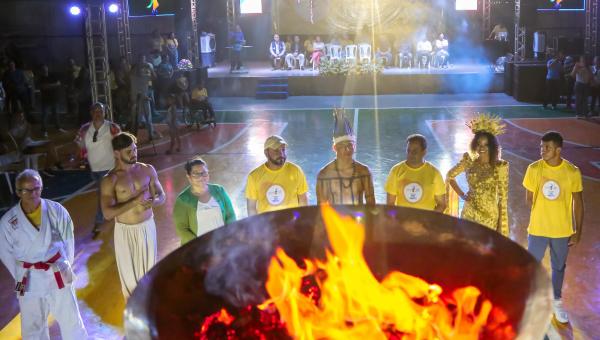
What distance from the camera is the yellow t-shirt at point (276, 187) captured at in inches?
232

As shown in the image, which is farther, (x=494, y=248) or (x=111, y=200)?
(x=111, y=200)

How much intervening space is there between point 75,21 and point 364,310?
1084 inches

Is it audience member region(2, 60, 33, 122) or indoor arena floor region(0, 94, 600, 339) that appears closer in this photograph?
indoor arena floor region(0, 94, 600, 339)

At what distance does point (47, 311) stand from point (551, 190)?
15.0ft

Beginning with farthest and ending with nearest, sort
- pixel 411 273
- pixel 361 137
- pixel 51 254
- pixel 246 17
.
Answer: pixel 246 17 → pixel 361 137 → pixel 51 254 → pixel 411 273

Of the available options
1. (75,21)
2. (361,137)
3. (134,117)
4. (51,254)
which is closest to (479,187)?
(51,254)

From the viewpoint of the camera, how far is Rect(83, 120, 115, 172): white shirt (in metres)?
8.50

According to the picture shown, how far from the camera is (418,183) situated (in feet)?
19.5

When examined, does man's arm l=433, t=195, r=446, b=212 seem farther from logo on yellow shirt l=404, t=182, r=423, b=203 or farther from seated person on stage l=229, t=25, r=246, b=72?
seated person on stage l=229, t=25, r=246, b=72

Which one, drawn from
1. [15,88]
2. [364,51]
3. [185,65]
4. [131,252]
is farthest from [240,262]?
[364,51]

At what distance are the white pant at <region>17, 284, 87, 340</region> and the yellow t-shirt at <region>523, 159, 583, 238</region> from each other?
420 cm

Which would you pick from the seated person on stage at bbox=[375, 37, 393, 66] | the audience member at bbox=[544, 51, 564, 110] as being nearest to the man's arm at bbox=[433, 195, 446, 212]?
the audience member at bbox=[544, 51, 564, 110]

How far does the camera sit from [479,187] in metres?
5.96

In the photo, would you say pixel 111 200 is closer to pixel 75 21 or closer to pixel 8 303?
pixel 8 303
